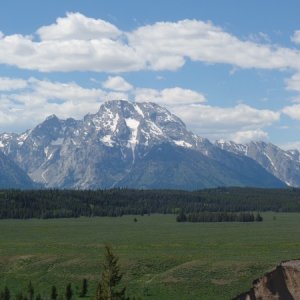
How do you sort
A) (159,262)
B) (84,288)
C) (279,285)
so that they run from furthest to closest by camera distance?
1. (159,262)
2. (84,288)
3. (279,285)

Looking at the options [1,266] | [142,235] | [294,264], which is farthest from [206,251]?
[294,264]

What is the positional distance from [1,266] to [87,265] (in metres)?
14.4

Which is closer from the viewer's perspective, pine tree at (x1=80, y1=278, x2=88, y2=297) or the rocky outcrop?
the rocky outcrop

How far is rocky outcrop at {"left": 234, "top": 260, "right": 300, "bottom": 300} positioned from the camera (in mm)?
22672

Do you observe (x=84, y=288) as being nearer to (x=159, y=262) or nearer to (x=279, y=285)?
(x=159, y=262)

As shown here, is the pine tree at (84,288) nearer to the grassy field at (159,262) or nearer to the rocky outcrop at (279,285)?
the grassy field at (159,262)

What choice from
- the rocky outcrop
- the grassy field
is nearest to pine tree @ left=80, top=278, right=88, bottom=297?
the grassy field

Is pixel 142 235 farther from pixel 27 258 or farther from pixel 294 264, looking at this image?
pixel 294 264

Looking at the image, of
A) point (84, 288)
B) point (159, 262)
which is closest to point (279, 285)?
point (84, 288)

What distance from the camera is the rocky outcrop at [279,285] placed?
2267 centimetres

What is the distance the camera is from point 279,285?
75.3 feet

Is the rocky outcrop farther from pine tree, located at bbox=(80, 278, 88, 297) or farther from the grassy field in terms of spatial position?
pine tree, located at bbox=(80, 278, 88, 297)

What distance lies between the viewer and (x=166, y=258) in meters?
93.2

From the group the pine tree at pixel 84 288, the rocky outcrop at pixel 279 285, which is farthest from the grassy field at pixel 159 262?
the rocky outcrop at pixel 279 285
